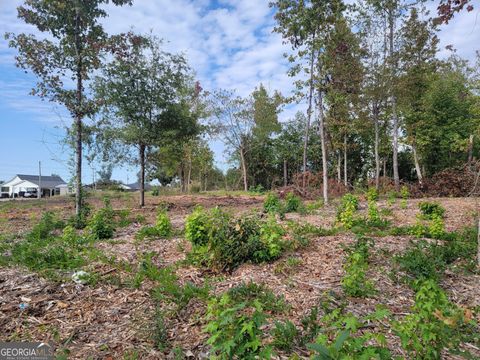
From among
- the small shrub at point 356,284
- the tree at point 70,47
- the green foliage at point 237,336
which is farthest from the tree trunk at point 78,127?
the green foliage at point 237,336

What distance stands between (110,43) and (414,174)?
24776 mm

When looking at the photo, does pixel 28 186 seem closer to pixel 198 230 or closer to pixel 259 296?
pixel 198 230

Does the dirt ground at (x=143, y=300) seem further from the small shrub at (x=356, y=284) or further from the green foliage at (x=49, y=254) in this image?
the green foliage at (x=49, y=254)

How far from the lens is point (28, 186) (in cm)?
4728

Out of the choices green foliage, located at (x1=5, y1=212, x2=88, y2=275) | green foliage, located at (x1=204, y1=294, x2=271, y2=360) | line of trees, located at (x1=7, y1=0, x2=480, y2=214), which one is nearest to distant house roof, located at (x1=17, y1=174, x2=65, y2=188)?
line of trees, located at (x1=7, y1=0, x2=480, y2=214)

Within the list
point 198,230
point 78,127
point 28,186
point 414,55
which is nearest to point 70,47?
point 78,127

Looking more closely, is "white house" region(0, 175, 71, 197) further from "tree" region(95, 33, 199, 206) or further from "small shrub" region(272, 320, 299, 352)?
"small shrub" region(272, 320, 299, 352)

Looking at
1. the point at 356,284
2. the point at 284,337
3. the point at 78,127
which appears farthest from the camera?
the point at 78,127

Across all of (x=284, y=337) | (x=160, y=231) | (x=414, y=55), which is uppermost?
(x=414, y=55)

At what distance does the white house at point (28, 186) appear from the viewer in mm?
46375

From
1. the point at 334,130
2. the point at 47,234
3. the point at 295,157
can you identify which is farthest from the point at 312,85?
the point at 295,157

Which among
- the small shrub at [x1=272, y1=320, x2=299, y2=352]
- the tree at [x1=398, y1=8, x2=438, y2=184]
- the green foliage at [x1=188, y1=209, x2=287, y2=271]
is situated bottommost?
the small shrub at [x1=272, y1=320, x2=299, y2=352]

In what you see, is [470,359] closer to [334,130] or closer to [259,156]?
[334,130]

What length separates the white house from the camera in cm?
4638
